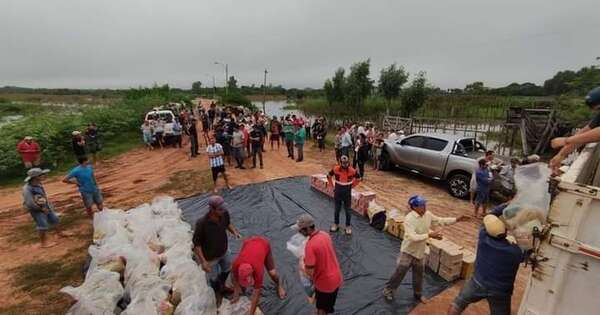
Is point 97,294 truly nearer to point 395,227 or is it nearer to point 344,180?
point 344,180

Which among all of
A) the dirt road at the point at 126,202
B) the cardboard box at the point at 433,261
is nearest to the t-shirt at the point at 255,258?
the dirt road at the point at 126,202

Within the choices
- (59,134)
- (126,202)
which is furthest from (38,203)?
(59,134)

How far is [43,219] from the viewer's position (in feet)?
18.3

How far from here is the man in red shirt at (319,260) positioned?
313cm

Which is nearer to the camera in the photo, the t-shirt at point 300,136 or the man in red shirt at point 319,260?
the man in red shirt at point 319,260

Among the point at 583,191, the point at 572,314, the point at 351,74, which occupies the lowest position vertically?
the point at 572,314

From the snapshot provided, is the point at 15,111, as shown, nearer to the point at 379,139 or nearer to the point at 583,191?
the point at 379,139

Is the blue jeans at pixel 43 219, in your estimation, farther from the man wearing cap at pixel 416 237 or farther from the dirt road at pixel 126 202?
the man wearing cap at pixel 416 237

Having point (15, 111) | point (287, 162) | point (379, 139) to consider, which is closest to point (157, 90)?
point (15, 111)

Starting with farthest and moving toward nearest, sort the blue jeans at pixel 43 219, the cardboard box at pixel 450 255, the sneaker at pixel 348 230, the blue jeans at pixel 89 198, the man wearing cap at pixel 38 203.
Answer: the blue jeans at pixel 89 198 → the sneaker at pixel 348 230 → the blue jeans at pixel 43 219 → the man wearing cap at pixel 38 203 → the cardboard box at pixel 450 255

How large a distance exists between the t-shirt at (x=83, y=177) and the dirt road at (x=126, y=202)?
906 mm

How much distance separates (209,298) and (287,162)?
319 inches

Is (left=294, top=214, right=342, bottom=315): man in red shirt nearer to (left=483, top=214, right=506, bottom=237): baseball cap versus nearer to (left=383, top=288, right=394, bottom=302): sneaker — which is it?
(left=383, top=288, right=394, bottom=302): sneaker

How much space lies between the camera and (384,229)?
5.96m
